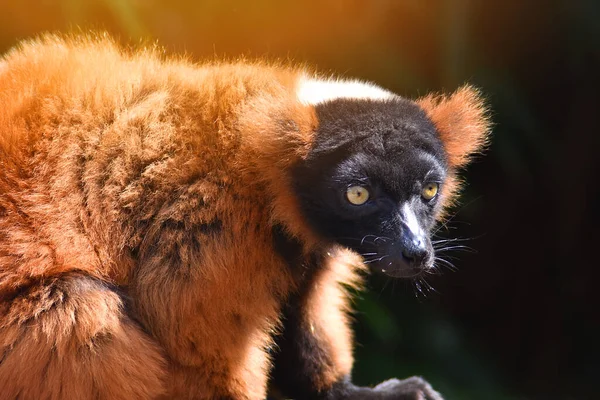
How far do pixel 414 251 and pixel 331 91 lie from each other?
106 centimetres

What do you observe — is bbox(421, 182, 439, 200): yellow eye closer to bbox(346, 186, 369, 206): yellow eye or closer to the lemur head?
the lemur head

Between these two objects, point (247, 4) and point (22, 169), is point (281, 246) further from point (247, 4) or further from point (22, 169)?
point (247, 4)

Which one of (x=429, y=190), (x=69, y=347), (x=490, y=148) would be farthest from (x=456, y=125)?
(x=69, y=347)

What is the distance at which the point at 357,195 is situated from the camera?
11.8ft

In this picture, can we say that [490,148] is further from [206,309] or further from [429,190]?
[206,309]

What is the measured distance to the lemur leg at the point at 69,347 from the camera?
3279 mm

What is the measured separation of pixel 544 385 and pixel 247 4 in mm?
3910

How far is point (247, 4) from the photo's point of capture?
5.73 meters

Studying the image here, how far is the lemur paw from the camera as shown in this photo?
4297mm

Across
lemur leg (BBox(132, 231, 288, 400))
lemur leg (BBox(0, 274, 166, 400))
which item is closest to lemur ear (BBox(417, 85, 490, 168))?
lemur leg (BBox(132, 231, 288, 400))

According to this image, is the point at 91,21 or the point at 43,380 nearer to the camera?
the point at 43,380

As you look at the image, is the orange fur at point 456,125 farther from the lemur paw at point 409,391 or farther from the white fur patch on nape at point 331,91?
the lemur paw at point 409,391

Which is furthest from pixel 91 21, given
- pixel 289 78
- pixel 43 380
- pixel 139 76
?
→ pixel 43 380

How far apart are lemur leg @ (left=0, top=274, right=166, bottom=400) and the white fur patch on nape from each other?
1.43 m
